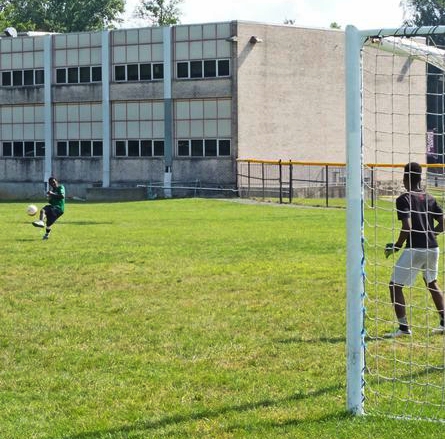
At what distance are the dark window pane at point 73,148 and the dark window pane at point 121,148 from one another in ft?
8.22

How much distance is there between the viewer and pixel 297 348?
1119 centimetres

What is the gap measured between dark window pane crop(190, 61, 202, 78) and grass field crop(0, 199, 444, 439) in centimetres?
3181

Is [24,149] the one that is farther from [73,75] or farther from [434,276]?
[434,276]

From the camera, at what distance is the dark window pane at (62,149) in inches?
2298

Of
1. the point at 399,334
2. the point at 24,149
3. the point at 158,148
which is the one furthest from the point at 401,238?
the point at 24,149

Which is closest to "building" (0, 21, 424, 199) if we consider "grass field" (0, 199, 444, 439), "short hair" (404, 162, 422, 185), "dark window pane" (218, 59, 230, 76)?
"dark window pane" (218, 59, 230, 76)

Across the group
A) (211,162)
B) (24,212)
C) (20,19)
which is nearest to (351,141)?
(24,212)

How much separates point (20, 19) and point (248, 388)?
9678 centimetres

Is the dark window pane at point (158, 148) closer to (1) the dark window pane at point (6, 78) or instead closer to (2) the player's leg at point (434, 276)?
(1) the dark window pane at point (6, 78)

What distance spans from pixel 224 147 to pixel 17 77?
13305 mm

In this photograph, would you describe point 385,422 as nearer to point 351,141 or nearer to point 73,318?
point 351,141

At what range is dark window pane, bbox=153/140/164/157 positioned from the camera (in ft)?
183

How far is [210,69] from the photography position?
5425cm

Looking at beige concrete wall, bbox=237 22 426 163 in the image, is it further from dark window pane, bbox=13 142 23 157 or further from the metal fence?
dark window pane, bbox=13 142 23 157
